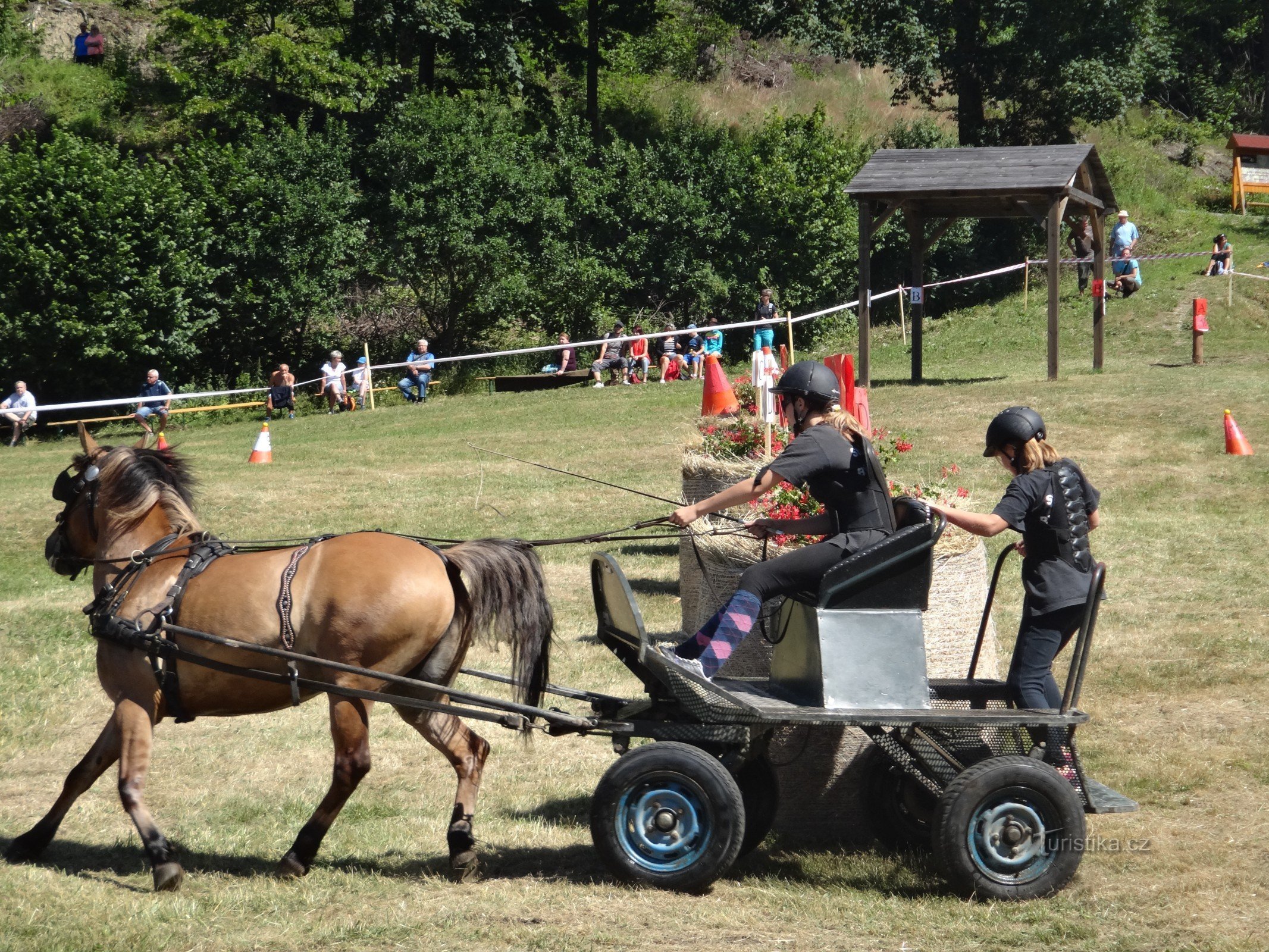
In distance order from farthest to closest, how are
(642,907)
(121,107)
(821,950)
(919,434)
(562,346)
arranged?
1. (121,107)
2. (562,346)
3. (919,434)
4. (642,907)
5. (821,950)

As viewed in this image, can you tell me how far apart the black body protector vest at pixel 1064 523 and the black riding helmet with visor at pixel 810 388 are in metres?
1.01

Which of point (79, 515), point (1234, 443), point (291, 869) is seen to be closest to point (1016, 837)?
point (291, 869)

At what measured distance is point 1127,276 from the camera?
1033 inches

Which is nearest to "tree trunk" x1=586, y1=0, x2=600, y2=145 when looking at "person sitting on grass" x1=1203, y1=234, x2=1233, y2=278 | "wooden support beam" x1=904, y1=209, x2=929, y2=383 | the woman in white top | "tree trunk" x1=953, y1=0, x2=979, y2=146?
"tree trunk" x1=953, y1=0, x2=979, y2=146

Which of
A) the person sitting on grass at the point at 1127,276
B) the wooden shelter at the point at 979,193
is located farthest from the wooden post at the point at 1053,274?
the person sitting on grass at the point at 1127,276

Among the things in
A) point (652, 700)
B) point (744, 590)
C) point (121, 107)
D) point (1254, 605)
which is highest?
point (121, 107)

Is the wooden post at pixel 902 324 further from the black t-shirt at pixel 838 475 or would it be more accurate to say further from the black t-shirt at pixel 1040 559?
the black t-shirt at pixel 838 475

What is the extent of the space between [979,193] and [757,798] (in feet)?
52.5

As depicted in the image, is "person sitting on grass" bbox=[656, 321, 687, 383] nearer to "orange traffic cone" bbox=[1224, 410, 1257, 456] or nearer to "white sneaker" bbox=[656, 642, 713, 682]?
"orange traffic cone" bbox=[1224, 410, 1257, 456]

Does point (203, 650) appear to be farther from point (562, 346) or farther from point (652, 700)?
point (562, 346)

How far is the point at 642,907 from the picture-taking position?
5398 mm

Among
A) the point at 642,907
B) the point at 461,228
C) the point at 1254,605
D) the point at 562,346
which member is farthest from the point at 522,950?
the point at 461,228

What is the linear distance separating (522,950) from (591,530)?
30.1 feet

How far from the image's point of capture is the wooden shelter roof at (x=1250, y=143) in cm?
3569
